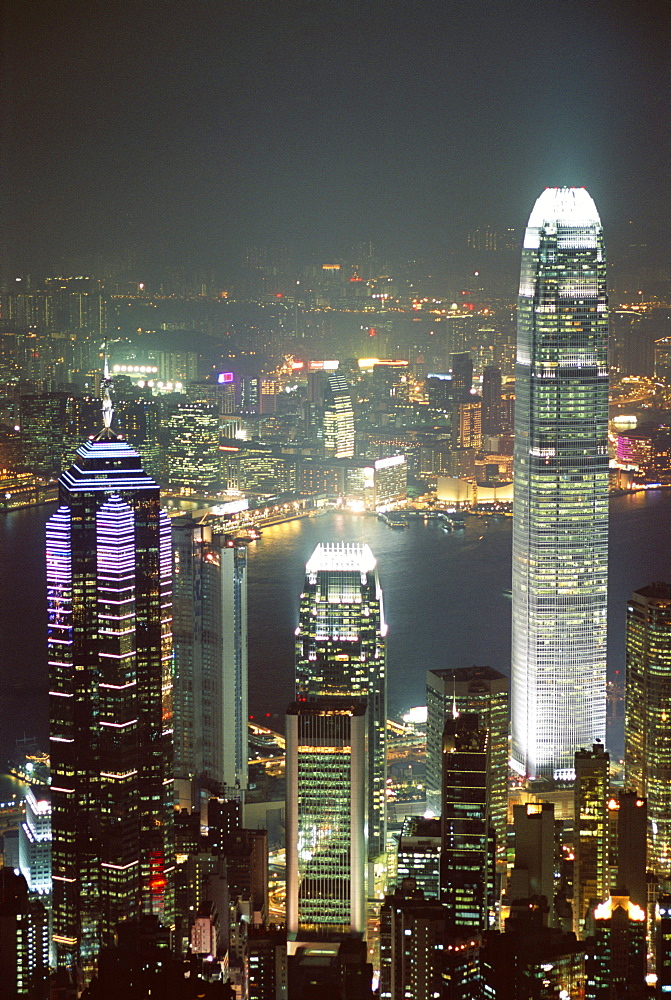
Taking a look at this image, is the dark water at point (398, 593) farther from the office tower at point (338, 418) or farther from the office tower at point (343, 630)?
the office tower at point (338, 418)

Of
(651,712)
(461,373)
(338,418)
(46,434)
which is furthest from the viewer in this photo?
(338,418)

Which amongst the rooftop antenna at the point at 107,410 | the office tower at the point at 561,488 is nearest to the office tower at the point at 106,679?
the rooftop antenna at the point at 107,410

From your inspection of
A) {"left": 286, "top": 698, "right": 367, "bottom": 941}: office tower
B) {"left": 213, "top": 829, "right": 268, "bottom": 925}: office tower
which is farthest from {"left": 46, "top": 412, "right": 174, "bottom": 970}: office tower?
{"left": 286, "top": 698, "right": 367, "bottom": 941}: office tower

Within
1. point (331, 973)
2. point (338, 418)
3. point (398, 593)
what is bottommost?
point (331, 973)

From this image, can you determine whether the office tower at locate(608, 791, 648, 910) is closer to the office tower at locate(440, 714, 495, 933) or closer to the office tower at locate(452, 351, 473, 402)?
the office tower at locate(440, 714, 495, 933)

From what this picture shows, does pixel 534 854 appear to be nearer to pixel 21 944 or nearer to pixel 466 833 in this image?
pixel 466 833

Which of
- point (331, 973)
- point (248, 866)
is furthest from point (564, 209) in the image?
point (331, 973)

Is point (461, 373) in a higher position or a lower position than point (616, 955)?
higher
